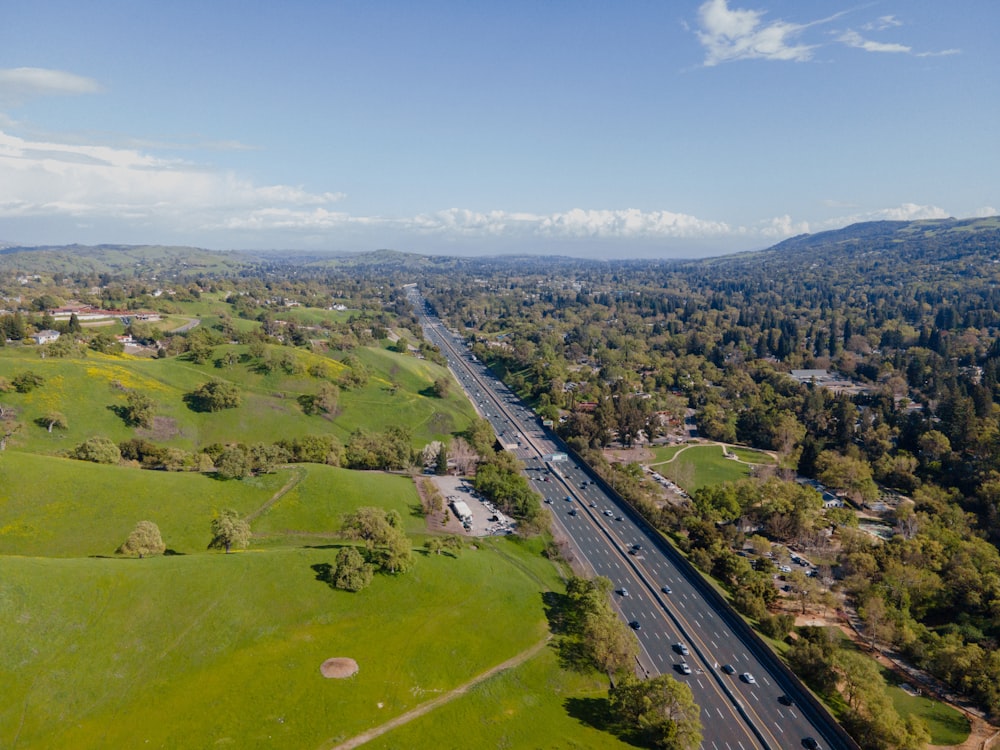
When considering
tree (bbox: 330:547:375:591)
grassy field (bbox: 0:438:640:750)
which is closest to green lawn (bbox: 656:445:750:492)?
grassy field (bbox: 0:438:640:750)

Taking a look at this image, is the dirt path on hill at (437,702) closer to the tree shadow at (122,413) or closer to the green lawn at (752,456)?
the tree shadow at (122,413)

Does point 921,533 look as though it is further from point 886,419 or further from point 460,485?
point 460,485

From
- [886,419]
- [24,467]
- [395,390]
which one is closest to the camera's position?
[24,467]

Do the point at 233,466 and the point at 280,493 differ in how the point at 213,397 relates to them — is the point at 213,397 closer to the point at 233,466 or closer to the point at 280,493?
the point at 233,466

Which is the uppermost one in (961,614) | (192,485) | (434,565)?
(192,485)

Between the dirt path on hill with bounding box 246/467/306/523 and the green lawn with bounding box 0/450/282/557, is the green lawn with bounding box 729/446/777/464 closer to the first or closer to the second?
the dirt path on hill with bounding box 246/467/306/523

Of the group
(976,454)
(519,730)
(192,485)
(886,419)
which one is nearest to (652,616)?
(519,730)
